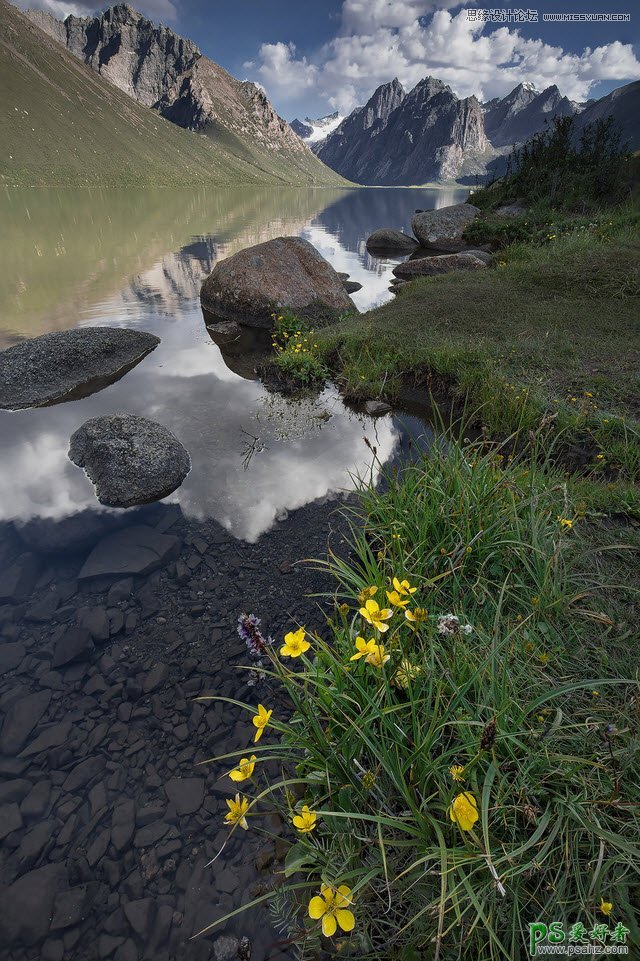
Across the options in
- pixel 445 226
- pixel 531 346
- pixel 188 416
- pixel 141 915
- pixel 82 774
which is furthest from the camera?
pixel 445 226

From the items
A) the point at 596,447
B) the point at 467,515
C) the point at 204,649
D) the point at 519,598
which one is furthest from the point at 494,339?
the point at 204,649

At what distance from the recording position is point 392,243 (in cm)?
2714

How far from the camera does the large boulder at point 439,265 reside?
16.7 metres

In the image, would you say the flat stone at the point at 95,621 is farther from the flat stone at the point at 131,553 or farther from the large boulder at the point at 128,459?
the large boulder at the point at 128,459

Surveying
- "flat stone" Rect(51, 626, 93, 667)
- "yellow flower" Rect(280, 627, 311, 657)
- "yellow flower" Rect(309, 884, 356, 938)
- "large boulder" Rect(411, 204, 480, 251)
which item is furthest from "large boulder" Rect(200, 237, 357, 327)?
"yellow flower" Rect(309, 884, 356, 938)

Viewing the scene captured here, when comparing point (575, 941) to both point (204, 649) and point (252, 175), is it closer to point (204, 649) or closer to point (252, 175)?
point (204, 649)

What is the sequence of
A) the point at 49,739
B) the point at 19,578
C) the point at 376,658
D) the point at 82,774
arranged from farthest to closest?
the point at 19,578
the point at 49,739
the point at 82,774
the point at 376,658

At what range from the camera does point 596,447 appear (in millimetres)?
5770

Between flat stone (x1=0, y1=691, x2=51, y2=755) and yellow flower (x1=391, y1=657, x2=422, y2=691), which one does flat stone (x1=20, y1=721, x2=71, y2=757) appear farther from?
yellow flower (x1=391, y1=657, x2=422, y2=691)

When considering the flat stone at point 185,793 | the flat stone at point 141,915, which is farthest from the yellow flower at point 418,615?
the flat stone at point 141,915

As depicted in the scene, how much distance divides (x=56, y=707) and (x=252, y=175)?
23537 centimetres

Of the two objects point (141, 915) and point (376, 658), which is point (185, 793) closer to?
point (141, 915)

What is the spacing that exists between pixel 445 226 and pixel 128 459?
24147 mm

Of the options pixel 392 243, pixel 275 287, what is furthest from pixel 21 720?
pixel 392 243
